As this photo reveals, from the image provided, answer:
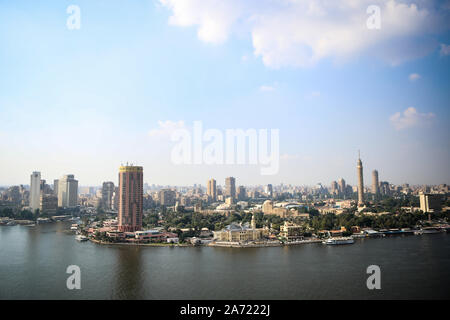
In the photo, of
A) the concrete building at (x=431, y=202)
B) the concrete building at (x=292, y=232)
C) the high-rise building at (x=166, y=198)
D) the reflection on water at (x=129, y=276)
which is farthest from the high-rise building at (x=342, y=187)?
the reflection on water at (x=129, y=276)

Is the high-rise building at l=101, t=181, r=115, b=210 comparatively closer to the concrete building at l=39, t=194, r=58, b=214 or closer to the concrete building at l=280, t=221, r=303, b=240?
the concrete building at l=39, t=194, r=58, b=214

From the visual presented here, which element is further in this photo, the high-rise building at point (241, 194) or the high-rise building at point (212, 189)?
the high-rise building at point (241, 194)

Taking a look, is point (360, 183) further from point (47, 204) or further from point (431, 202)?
point (47, 204)

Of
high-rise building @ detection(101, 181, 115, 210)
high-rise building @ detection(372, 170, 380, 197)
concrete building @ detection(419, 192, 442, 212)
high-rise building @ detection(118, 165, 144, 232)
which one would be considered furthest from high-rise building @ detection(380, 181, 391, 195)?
high-rise building @ detection(118, 165, 144, 232)

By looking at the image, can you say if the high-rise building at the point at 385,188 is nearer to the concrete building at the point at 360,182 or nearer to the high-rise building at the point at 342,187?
the high-rise building at the point at 342,187

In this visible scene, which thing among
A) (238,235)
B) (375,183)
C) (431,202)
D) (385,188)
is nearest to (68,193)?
(238,235)
